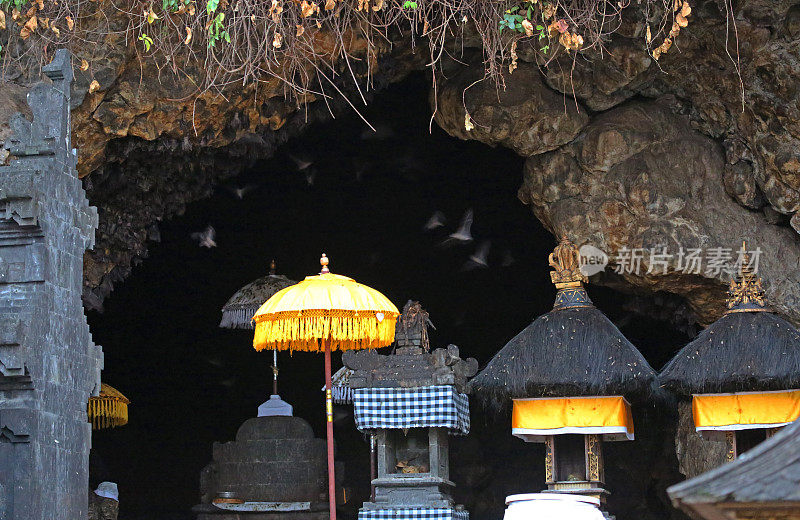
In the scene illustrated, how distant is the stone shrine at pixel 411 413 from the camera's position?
8.51 metres

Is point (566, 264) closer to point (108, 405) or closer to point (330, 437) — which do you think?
point (330, 437)

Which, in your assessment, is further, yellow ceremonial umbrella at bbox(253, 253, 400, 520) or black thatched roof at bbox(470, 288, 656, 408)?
black thatched roof at bbox(470, 288, 656, 408)

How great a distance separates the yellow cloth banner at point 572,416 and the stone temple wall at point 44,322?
3515mm

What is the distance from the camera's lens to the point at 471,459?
497 inches

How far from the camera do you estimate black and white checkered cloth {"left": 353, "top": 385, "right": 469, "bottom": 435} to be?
8.52 m

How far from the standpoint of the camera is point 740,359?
7.98m

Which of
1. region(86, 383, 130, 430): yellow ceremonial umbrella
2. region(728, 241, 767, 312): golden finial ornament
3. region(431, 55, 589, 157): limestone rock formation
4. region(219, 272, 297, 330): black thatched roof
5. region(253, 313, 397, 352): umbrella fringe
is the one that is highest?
region(431, 55, 589, 157): limestone rock formation

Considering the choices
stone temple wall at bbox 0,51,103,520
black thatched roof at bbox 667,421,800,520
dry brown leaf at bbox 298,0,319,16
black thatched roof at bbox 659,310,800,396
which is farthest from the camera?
black thatched roof at bbox 659,310,800,396

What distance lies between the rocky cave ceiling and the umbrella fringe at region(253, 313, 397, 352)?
2.01m

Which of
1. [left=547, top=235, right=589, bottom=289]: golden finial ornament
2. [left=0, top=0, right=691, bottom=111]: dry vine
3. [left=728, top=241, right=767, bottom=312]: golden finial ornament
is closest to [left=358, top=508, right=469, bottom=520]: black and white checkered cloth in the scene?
[left=547, top=235, right=589, bottom=289]: golden finial ornament

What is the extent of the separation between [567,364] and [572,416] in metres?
0.49

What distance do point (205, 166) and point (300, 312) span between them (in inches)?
104

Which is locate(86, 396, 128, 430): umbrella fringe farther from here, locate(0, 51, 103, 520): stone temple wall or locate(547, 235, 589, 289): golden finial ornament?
locate(547, 235, 589, 289): golden finial ornament

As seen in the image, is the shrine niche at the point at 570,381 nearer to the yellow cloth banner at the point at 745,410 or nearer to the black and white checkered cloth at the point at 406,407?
the black and white checkered cloth at the point at 406,407
